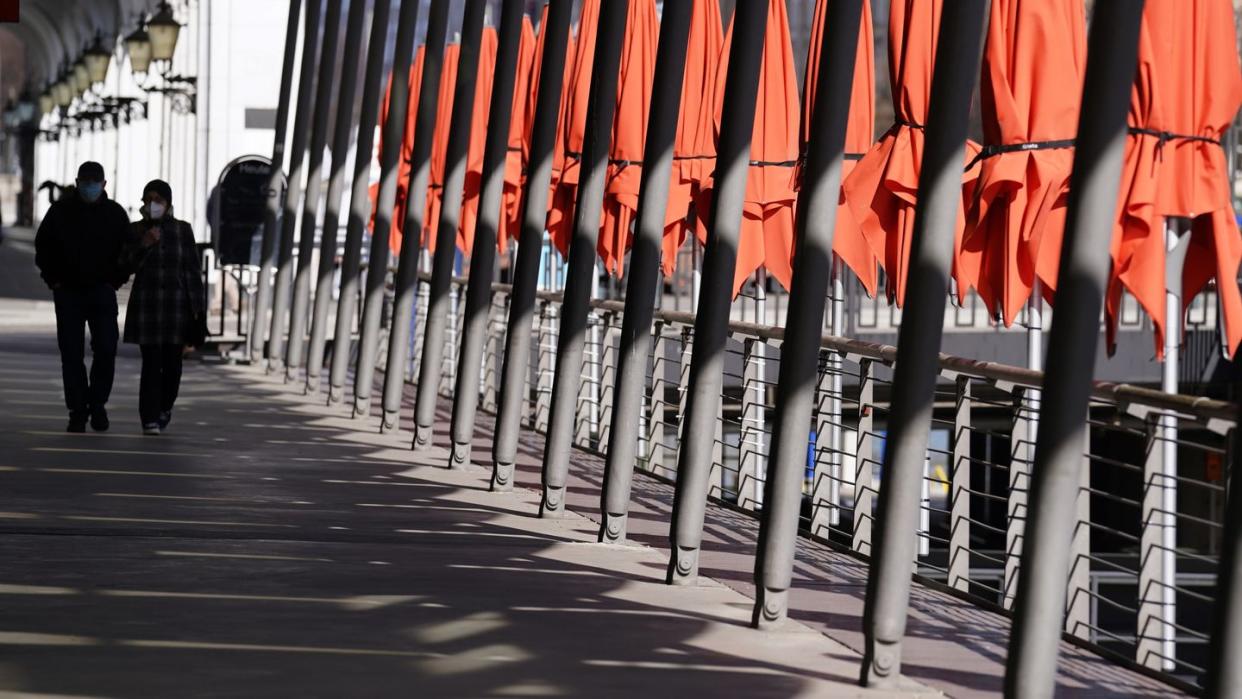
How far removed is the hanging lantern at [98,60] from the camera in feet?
97.7

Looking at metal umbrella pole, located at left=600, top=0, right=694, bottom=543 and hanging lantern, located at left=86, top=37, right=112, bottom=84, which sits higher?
hanging lantern, located at left=86, top=37, right=112, bottom=84

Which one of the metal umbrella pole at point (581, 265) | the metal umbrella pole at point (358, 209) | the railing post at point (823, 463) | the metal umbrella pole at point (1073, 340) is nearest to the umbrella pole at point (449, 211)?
the metal umbrella pole at point (581, 265)

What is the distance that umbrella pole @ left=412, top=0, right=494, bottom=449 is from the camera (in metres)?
11.1

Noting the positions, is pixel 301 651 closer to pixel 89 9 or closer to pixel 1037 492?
pixel 1037 492

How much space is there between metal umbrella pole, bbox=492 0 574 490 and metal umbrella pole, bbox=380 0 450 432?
9.47ft

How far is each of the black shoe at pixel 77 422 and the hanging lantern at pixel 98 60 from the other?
18284 mm

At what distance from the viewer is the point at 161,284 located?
11.9 m

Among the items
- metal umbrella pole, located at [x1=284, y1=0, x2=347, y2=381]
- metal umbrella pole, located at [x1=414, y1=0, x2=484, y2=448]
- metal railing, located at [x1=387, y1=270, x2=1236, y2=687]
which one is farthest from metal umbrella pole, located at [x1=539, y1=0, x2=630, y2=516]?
metal umbrella pole, located at [x1=284, y1=0, x2=347, y2=381]

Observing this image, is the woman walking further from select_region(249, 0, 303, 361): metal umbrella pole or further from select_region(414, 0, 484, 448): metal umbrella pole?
select_region(249, 0, 303, 361): metal umbrella pole

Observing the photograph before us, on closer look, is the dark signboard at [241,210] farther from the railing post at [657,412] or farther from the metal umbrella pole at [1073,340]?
the metal umbrella pole at [1073,340]

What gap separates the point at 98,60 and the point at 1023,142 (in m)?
24.0

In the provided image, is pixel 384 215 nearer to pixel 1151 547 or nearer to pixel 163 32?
pixel 163 32

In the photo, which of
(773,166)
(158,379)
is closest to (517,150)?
(158,379)

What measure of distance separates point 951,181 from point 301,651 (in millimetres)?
2196
